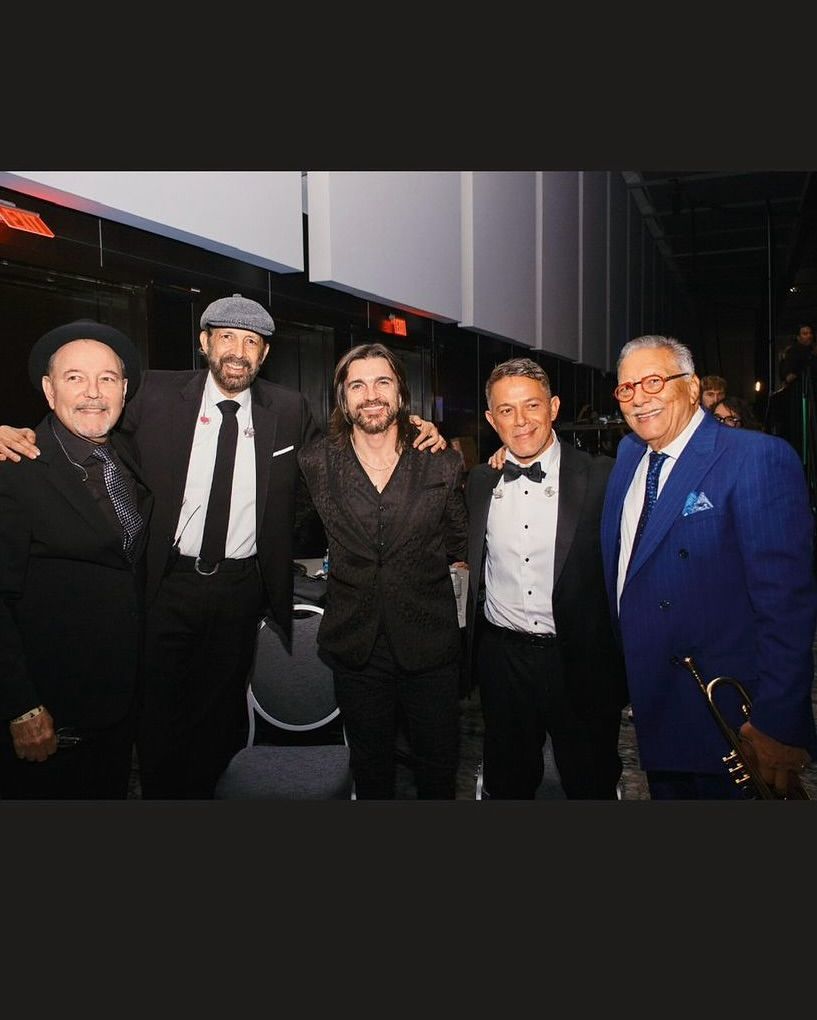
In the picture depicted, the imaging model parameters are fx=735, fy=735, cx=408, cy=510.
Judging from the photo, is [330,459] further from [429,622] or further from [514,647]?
[514,647]

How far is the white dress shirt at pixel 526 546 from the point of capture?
7.84 feet

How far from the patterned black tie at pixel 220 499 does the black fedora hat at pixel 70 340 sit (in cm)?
40

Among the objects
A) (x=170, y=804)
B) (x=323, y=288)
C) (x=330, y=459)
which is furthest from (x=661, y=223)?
(x=170, y=804)

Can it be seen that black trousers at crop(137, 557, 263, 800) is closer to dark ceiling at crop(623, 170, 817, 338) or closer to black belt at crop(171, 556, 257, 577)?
black belt at crop(171, 556, 257, 577)

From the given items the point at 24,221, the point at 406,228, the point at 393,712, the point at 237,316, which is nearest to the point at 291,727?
the point at 393,712

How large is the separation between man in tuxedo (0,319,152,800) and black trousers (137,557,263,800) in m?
0.22

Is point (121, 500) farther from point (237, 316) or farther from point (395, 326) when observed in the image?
point (395, 326)

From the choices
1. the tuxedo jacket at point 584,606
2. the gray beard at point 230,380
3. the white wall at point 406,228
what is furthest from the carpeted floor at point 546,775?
the white wall at point 406,228

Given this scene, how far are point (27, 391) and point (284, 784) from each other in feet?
5.96

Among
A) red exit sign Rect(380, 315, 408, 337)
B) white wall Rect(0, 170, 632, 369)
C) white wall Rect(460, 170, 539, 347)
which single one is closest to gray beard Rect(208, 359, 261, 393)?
white wall Rect(0, 170, 632, 369)

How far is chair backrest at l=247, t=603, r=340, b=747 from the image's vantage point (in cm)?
303

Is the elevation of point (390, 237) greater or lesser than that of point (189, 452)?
greater

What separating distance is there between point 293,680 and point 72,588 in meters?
1.08

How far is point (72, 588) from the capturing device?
88.8 inches
